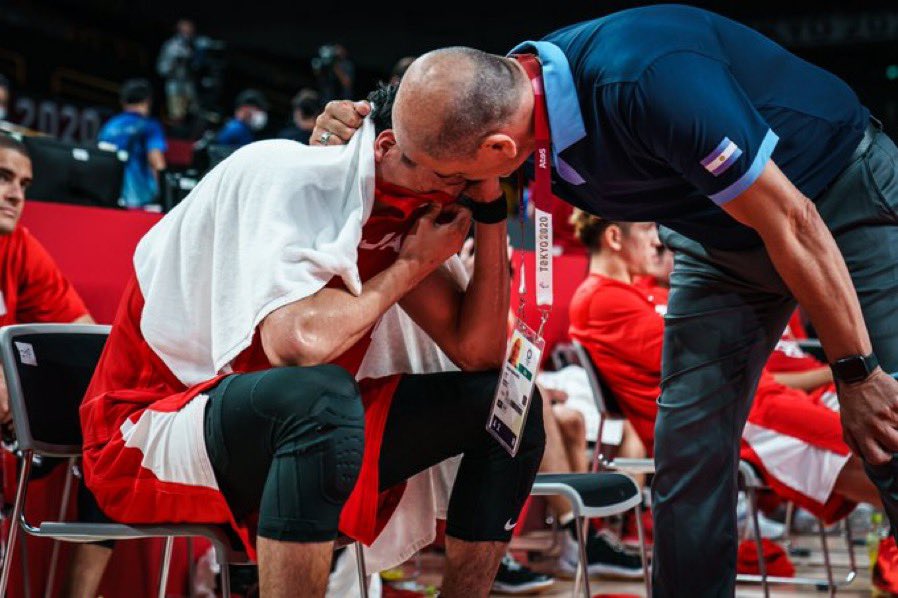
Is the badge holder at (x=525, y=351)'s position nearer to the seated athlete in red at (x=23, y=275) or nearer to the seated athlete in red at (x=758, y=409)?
the seated athlete in red at (x=23, y=275)

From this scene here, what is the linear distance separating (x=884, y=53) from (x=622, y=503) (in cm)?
1242

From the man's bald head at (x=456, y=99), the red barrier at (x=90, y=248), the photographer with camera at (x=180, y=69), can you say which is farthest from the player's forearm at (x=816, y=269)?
the photographer with camera at (x=180, y=69)

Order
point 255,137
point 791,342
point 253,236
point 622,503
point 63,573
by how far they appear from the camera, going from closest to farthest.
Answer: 1. point 253,236
2. point 622,503
3. point 63,573
4. point 791,342
5. point 255,137

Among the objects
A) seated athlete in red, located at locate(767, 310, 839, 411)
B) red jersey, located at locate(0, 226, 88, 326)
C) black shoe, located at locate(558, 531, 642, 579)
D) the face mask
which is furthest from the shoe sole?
the face mask

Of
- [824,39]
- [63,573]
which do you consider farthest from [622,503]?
[824,39]

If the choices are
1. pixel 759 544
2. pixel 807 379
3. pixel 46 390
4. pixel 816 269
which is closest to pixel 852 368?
pixel 816 269

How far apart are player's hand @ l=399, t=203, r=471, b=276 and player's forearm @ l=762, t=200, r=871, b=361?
57cm

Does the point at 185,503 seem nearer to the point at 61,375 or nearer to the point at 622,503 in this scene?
the point at 61,375

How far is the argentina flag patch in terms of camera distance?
1582mm

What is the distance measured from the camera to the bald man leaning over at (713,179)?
1639 millimetres

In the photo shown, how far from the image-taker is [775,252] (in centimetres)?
167

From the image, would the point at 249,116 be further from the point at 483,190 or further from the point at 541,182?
the point at 541,182

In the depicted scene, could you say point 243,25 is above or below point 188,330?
above

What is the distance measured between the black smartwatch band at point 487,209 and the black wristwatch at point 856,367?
65 centimetres
